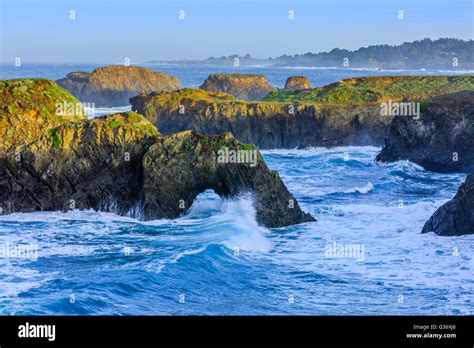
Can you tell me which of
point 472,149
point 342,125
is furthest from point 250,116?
point 472,149

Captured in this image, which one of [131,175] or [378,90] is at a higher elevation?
[378,90]

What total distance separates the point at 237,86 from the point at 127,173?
267 ft

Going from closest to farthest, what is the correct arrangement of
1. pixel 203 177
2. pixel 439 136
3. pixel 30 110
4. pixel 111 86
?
pixel 203 177, pixel 30 110, pixel 439 136, pixel 111 86

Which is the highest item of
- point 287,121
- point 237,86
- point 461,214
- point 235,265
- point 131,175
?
point 237,86

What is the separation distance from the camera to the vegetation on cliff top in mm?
69188

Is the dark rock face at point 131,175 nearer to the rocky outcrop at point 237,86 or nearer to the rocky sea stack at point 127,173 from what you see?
the rocky sea stack at point 127,173

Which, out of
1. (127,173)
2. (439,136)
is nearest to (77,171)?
(127,173)

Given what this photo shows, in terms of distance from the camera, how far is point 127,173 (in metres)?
31.0

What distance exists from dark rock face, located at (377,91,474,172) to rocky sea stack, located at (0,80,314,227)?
2020cm

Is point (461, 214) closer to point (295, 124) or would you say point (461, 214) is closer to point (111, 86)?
point (295, 124)

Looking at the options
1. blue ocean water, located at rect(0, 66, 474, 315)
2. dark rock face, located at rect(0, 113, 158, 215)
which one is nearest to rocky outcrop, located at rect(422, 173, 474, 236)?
blue ocean water, located at rect(0, 66, 474, 315)

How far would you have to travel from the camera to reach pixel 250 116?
63.9 m

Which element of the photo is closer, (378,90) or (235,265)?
(235,265)

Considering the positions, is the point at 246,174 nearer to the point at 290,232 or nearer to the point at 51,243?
the point at 290,232
